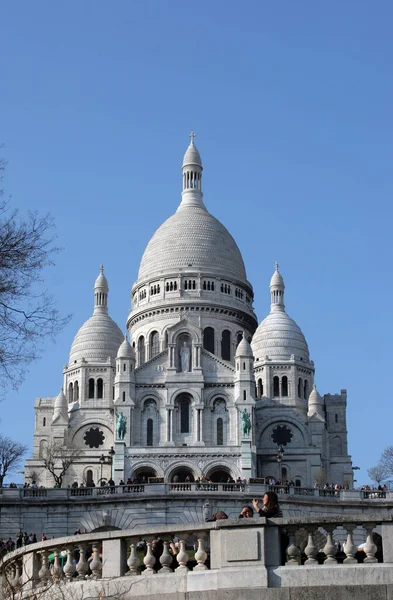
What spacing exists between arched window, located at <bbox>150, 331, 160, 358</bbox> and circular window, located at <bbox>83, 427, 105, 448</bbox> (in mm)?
9917

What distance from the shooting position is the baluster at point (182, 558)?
15.9 meters

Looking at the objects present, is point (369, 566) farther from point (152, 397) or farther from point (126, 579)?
point (152, 397)

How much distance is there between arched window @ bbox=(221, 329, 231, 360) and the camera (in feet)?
381

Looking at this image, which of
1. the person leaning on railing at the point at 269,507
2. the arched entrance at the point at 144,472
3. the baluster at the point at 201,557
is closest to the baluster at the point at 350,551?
the person leaning on railing at the point at 269,507

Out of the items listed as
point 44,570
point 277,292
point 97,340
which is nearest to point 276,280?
point 277,292

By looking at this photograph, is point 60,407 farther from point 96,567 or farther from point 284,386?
point 96,567

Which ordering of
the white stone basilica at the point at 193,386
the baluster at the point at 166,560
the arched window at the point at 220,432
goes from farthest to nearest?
the arched window at the point at 220,432 → the white stone basilica at the point at 193,386 → the baluster at the point at 166,560

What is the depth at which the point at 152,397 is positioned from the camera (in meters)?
103

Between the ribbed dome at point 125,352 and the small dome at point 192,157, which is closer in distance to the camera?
the ribbed dome at point 125,352

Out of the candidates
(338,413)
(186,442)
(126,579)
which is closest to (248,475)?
(186,442)

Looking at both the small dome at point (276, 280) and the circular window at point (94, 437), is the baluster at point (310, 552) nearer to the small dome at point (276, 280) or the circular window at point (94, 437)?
the circular window at point (94, 437)

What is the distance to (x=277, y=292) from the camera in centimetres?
12444

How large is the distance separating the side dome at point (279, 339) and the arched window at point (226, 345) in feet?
7.23

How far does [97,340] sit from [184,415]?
18682 mm
